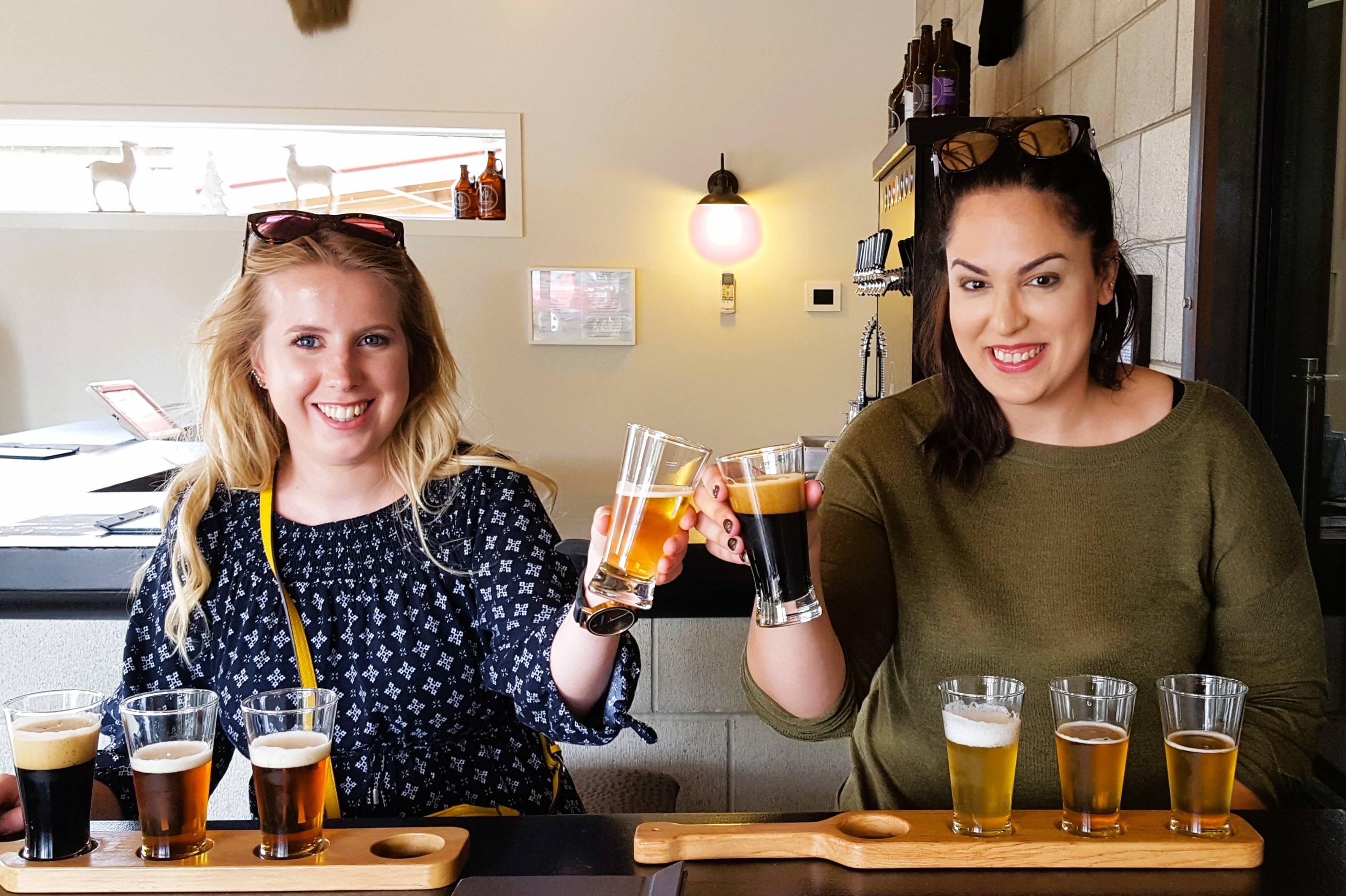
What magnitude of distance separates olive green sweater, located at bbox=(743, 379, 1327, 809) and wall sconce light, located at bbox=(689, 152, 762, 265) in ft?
11.6

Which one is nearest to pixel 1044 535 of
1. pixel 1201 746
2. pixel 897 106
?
pixel 1201 746

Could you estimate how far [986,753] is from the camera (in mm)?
1000

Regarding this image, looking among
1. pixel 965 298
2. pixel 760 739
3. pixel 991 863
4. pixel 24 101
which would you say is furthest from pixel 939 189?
pixel 24 101

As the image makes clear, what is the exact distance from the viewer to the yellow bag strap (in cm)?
139

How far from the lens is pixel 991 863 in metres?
0.97

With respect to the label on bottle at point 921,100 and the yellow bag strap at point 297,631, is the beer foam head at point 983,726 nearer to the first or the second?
the yellow bag strap at point 297,631

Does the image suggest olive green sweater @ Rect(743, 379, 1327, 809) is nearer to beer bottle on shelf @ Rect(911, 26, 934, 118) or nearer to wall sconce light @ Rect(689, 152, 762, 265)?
beer bottle on shelf @ Rect(911, 26, 934, 118)

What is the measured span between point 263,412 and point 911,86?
2218mm

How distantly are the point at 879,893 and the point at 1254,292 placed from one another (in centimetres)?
151

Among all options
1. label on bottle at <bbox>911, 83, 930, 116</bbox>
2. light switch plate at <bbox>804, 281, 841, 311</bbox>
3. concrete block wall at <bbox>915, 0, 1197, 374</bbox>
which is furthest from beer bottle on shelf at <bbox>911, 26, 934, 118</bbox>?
light switch plate at <bbox>804, 281, 841, 311</bbox>

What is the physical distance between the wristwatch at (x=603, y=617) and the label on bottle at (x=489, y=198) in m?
4.04

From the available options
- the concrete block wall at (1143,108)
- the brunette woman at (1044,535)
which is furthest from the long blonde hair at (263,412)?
the concrete block wall at (1143,108)

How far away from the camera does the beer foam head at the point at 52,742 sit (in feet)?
3.14

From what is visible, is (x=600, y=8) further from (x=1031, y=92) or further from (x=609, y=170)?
(x=1031, y=92)
